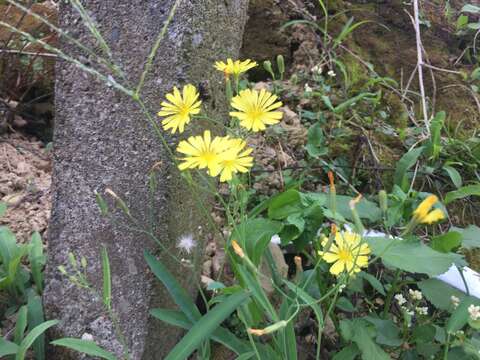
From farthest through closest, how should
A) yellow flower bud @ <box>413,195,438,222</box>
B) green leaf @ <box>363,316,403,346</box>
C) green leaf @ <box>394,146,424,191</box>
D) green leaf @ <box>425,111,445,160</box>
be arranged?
green leaf @ <box>425,111,445,160</box>, green leaf @ <box>394,146,424,191</box>, green leaf @ <box>363,316,403,346</box>, yellow flower bud @ <box>413,195,438,222</box>

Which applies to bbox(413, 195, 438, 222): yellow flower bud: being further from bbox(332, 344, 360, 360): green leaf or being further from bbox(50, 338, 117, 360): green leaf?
bbox(50, 338, 117, 360): green leaf

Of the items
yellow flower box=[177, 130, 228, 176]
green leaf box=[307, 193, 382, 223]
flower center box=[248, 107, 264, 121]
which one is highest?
flower center box=[248, 107, 264, 121]

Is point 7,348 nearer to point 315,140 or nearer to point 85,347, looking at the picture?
point 85,347

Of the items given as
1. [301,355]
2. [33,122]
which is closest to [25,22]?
[33,122]

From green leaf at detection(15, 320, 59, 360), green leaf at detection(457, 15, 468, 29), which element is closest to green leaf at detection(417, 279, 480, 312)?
green leaf at detection(15, 320, 59, 360)

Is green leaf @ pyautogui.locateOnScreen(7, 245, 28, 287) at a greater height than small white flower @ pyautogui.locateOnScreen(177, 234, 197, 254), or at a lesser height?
lesser
